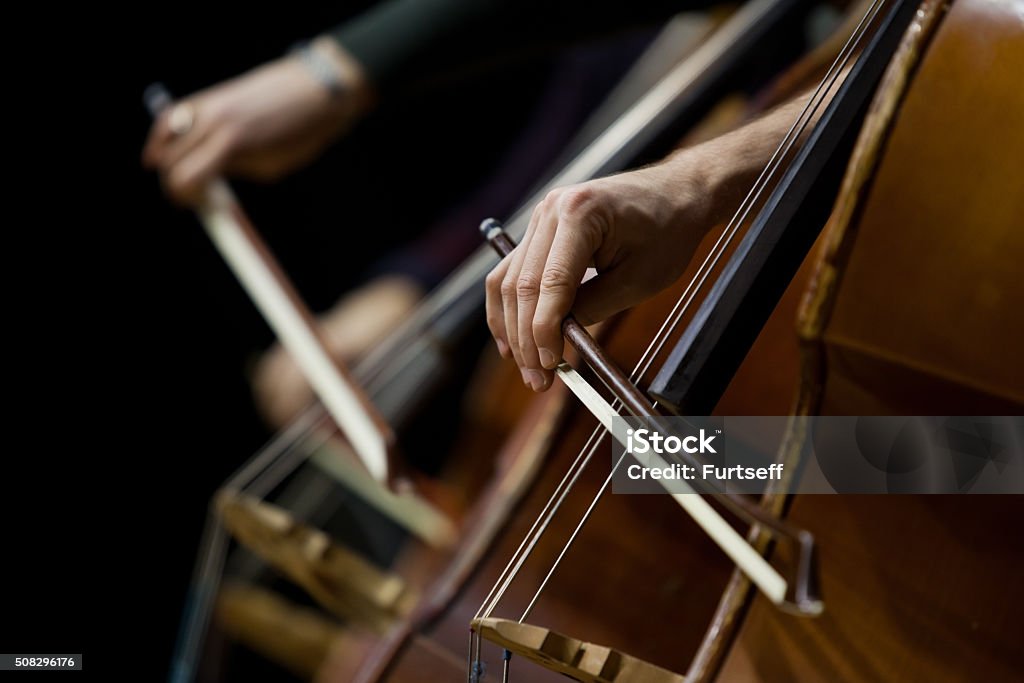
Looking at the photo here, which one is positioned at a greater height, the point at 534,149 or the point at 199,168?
the point at 534,149

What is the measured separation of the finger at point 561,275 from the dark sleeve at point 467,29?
467 millimetres

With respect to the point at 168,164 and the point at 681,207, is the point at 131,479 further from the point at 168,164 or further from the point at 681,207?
the point at 681,207

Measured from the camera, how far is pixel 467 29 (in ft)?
2.25

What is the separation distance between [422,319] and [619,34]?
30 centimetres

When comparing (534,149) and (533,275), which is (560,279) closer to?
(533,275)

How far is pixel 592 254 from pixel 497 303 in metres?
0.04

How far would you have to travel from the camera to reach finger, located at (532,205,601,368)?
26cm

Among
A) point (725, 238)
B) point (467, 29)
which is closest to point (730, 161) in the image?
point (725, 238)

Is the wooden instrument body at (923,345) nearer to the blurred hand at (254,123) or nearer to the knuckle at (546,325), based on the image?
the knuckle at (546,325)

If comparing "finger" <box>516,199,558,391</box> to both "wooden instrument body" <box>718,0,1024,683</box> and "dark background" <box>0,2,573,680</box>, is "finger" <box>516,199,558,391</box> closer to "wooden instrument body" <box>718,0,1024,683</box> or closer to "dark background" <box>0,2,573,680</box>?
"wooden instrument body" <box>718,0,1024,683</box>

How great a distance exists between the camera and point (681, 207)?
10.9 inches

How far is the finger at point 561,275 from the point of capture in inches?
10.1

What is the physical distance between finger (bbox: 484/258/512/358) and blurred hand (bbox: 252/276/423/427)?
21.3 inches

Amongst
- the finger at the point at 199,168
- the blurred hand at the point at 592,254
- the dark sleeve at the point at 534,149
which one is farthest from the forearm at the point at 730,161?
the dark sleeve at the point at 534,149
